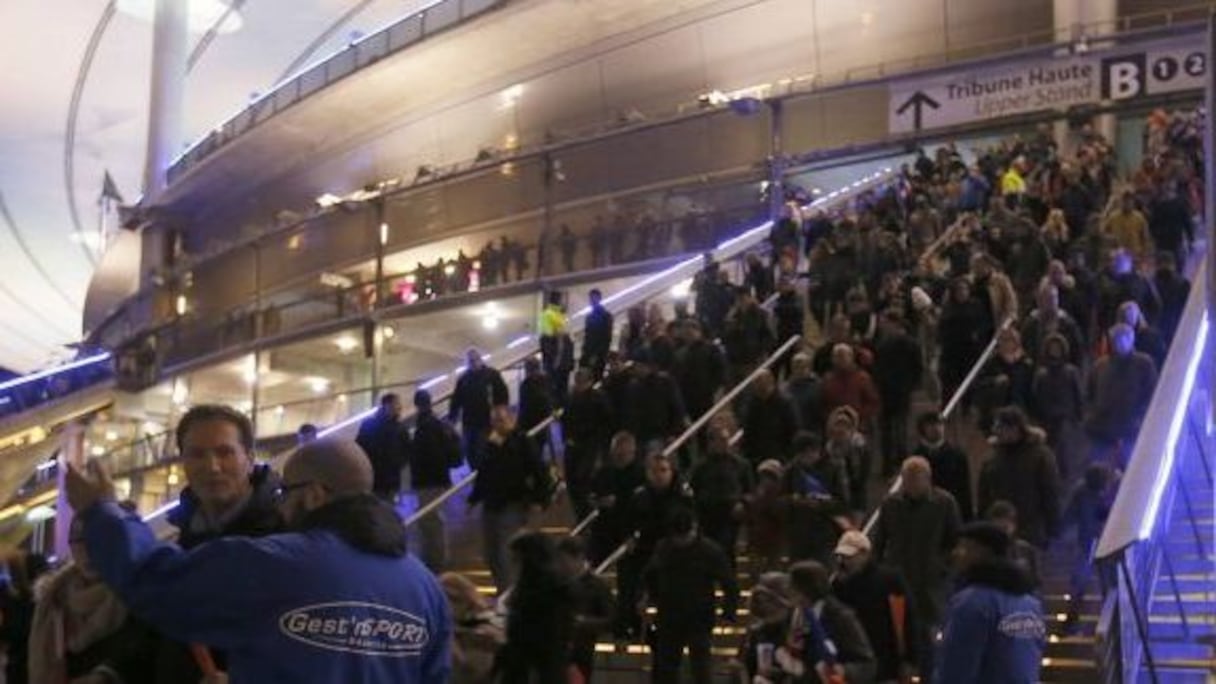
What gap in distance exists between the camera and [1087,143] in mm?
22578

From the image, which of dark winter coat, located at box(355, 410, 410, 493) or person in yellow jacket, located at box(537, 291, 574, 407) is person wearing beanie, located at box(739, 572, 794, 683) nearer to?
dark winter coat, located at box(355, 410, 410, 493)

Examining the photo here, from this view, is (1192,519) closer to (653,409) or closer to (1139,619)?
(1139,619)

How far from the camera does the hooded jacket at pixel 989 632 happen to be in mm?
5922

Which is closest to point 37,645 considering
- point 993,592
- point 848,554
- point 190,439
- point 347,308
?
point 190,439

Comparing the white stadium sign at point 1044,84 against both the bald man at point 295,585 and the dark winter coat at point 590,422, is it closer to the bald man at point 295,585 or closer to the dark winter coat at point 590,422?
Result: the dark winter coat at point 590,422

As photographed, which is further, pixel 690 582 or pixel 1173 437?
pixel 1173 437

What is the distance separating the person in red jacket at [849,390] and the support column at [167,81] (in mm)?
37575

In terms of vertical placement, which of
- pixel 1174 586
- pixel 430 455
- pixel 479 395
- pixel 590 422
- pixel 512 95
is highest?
pixel 512 95

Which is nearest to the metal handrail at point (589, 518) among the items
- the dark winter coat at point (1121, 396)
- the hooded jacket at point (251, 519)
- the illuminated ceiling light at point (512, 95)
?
the dark winter coat at point (1121, 396)

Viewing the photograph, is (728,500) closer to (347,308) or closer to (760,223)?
(760,223)

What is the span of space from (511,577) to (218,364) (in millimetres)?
26987

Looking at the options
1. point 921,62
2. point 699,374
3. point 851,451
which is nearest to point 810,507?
point 851,451

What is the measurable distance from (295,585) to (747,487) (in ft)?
24.5

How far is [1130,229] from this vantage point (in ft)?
52.2
